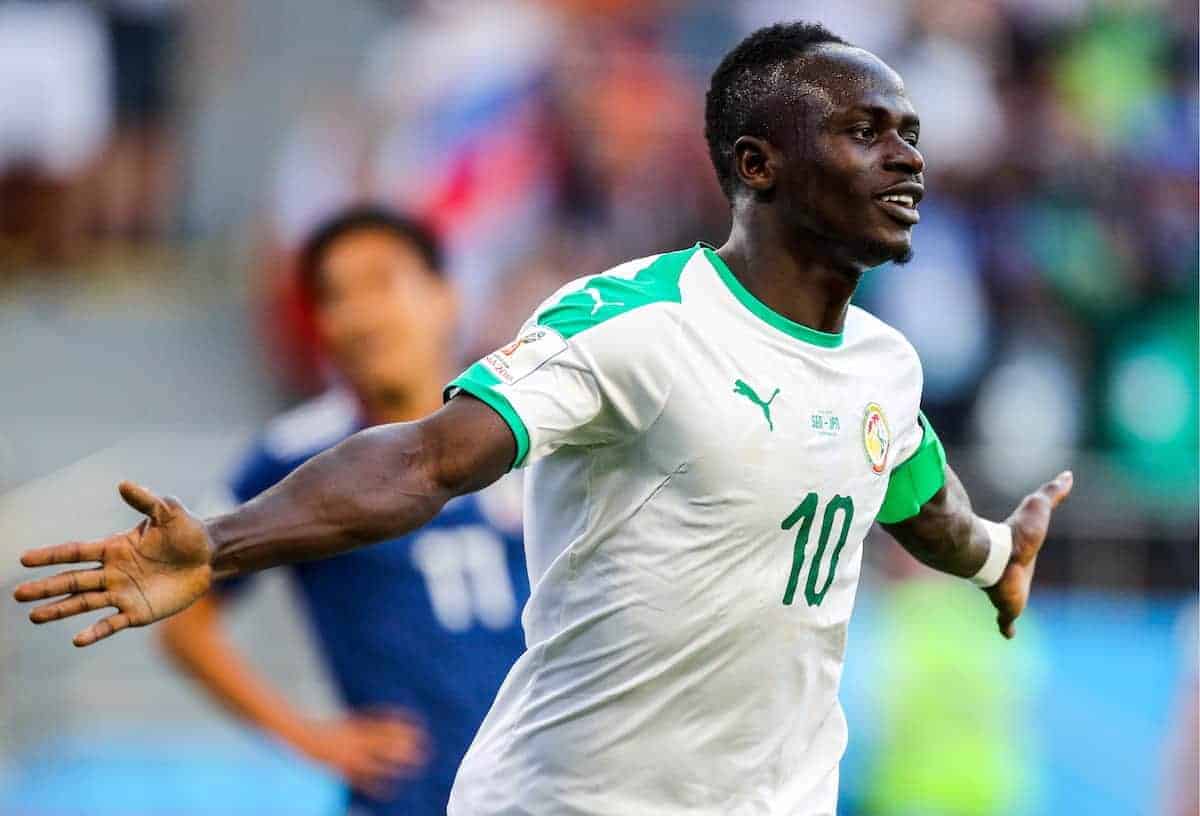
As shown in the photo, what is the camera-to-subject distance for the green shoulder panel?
3.84 m

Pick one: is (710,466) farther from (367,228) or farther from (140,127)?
(140,127)

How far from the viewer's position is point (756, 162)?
13.9 ft

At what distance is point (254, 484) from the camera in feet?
20.8

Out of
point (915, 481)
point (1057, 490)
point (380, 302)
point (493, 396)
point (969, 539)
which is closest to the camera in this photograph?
point (493, 396)

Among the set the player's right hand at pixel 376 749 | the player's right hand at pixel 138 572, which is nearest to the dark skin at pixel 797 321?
the player's right hand at pixel 138 572

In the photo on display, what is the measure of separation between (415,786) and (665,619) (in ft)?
7.21

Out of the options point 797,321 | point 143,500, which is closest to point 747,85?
point 797,321

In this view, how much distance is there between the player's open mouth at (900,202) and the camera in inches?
160

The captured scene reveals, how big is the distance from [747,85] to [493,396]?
100cm

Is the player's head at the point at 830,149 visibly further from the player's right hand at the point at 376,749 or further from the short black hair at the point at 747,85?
the player's right hand at the point at 376,749

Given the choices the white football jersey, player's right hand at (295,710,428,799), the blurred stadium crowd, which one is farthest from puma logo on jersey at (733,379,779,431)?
the blurred stadium crowd

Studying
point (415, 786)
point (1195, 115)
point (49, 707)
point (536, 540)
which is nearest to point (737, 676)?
point (536, 540)

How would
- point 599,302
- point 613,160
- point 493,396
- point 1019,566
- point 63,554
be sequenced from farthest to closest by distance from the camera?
point 613,160 → point 1019,566 → point 599,302 → point 493,396 → point 63,554

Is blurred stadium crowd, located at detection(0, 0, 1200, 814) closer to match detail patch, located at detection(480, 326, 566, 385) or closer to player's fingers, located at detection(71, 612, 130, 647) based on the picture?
match detail patch, located at detection(480, 326, 566, 385)
